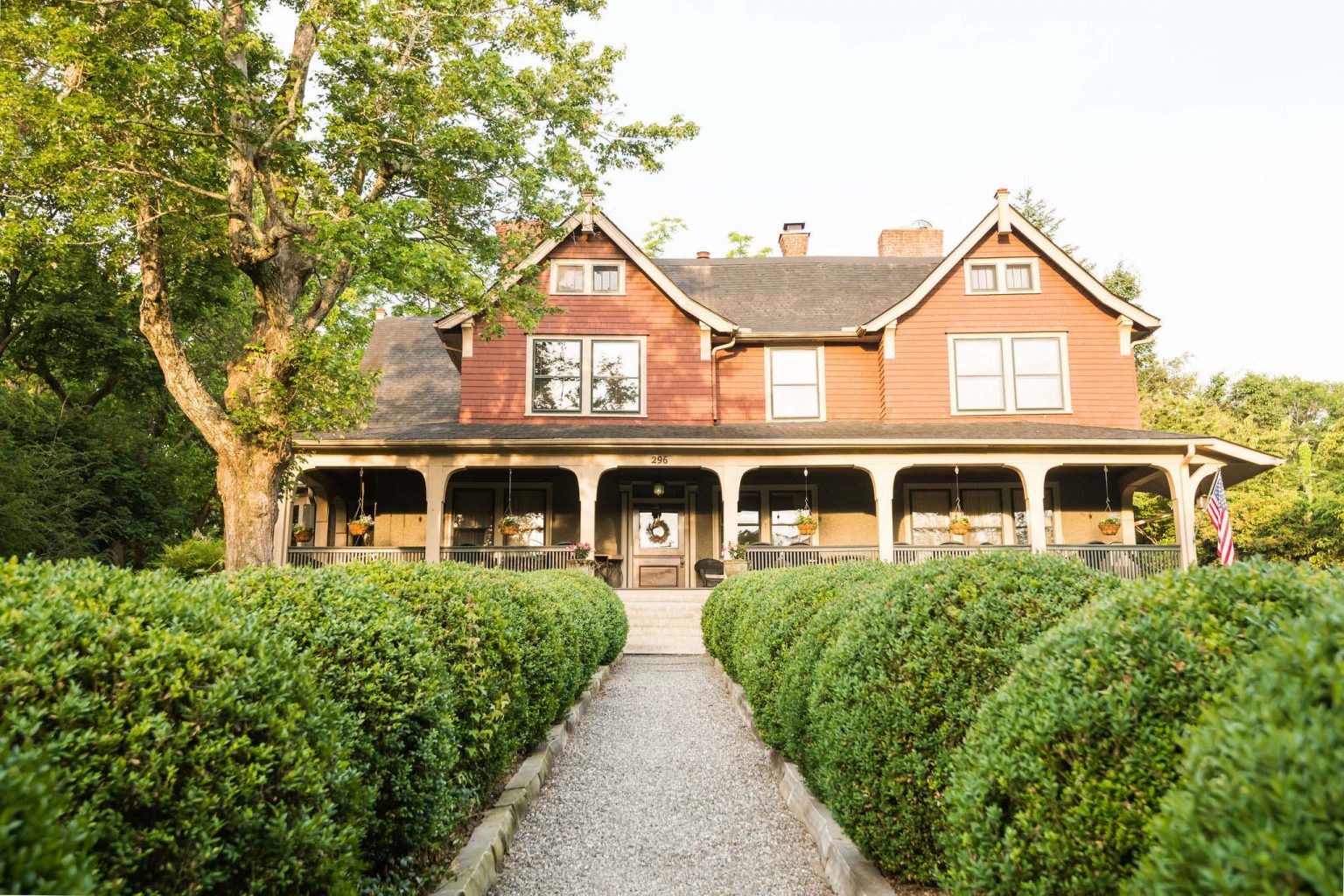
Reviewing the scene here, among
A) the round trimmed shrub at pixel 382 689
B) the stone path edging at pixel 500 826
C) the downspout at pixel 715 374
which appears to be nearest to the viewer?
the round trimmed shrub at pixel 382 689

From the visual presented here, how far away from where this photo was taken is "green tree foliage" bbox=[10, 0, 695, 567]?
39.9 feet

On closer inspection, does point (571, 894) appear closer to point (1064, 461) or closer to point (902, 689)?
point (902, 689)

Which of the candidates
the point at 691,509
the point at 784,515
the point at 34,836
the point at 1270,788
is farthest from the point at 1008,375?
the point at 34,836

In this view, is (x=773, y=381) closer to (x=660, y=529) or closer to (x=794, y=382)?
(x=794, y=382)

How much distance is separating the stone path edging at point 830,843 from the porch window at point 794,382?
43.2ft

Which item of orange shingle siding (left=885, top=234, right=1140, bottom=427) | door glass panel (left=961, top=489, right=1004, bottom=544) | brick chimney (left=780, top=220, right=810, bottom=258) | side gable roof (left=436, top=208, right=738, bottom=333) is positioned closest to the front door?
side gable roof (left=436, top=208, right=738, bottom=333)

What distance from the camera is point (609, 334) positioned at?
725 inches

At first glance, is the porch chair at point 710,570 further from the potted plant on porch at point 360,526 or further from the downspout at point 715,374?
the potted plant on porch at point 360,526

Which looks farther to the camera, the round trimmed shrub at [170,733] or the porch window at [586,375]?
the porch window at [586,375]

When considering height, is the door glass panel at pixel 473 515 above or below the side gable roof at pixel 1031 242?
below

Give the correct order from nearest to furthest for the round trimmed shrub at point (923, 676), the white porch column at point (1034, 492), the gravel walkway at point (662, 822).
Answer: the round trimmed shrub at point (923, 676) → the gravel walkway at point (662, 822) → the white porch column at point (1034, 492)

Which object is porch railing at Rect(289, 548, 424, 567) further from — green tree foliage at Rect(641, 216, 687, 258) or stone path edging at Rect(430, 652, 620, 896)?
green tree foliage at Rect(641, 216, 687, 258)

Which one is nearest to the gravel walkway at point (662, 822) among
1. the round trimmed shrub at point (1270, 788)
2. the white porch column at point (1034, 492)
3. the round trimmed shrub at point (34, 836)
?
the round trimmed shrub at point (1270, 788)

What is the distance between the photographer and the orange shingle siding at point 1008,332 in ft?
59.4
